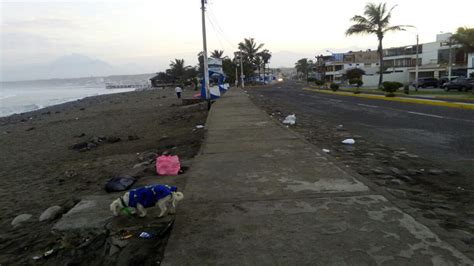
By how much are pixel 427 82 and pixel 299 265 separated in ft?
151

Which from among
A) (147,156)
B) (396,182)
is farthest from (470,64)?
(396,182)

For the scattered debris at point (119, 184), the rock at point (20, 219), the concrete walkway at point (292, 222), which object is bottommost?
the rock at point (20, 219)

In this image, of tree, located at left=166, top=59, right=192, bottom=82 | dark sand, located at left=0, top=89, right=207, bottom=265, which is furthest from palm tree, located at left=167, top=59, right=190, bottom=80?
dark sand, located at left=0, top=89, right=207, bottom=265

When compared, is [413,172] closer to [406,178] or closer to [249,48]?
[406,178]

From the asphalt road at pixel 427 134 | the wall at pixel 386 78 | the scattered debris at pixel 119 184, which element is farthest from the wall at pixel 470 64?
the scattered debris at pixel 119 184

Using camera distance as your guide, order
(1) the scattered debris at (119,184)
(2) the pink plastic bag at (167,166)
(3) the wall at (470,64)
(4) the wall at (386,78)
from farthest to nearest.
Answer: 1. (4) the wall at (386,78)
2. (3) the wall at (470,64)
3. (2) the pink plastic bag at (167,166)
4. (1) the scattered debris at (119,184)

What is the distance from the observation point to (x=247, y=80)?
88375 mm

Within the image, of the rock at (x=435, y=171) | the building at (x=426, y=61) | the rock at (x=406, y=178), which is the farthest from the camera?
the building at (x=426, y=61)

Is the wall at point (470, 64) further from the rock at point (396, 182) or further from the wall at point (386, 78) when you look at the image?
the rock at point (396, 182)

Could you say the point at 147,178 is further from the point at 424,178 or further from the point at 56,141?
the point at 56,141

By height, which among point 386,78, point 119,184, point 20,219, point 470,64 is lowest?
point 20,219

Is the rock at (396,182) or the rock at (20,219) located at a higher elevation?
the rock at (396,182)

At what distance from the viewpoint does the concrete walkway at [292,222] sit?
2.88 m

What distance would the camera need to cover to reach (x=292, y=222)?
3553 mm
